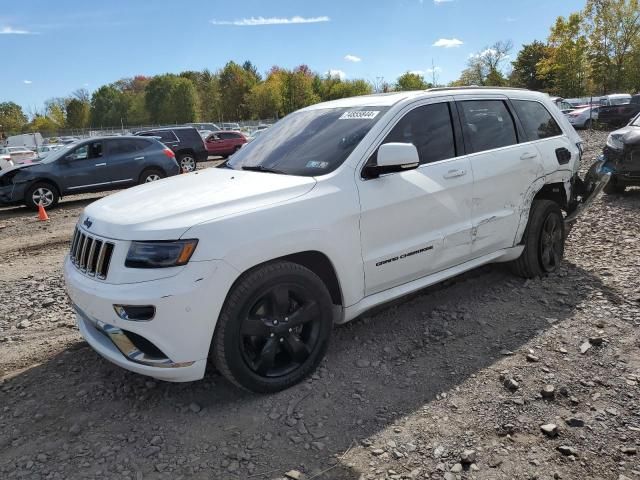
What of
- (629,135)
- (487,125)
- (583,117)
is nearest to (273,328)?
(487,125)

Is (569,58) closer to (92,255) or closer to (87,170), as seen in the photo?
(87,170)

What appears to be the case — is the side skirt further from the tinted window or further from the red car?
the red car

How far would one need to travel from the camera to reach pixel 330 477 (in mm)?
2625

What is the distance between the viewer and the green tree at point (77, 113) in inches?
3738

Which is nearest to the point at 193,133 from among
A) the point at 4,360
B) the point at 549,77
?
the point at 4,360

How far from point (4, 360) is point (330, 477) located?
2834mm

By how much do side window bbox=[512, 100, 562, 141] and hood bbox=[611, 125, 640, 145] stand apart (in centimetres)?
387

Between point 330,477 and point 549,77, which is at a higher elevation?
point 549,77

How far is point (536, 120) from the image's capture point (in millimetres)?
4953

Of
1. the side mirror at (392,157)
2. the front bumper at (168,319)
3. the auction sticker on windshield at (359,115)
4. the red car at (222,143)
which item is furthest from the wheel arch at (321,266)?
the red car at (222,143)

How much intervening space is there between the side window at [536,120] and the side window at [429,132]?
3.51ft

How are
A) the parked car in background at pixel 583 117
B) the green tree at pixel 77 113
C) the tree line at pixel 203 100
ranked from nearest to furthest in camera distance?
the parked car in background at pixel 583 117 < the tree line at pixel 203 100 < the green tree at pixel 77 113

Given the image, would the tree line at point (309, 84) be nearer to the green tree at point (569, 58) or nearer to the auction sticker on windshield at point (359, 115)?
the green tree at point (569, 58)

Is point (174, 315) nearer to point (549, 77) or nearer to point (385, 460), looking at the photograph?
point (385, 460)
